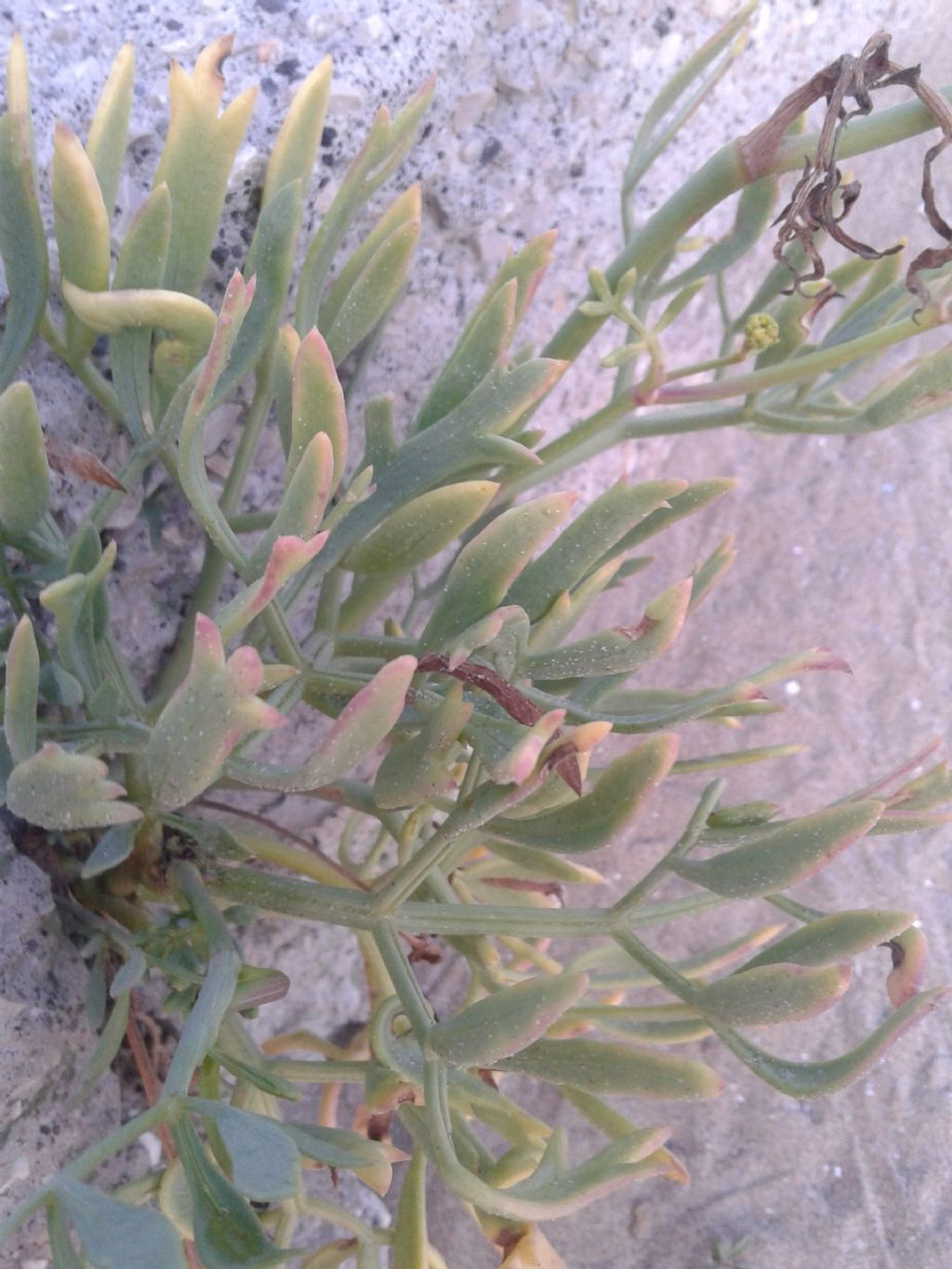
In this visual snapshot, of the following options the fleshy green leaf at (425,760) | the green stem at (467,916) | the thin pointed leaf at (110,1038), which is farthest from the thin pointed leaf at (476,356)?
the thin pointed leaf at (110,1038)

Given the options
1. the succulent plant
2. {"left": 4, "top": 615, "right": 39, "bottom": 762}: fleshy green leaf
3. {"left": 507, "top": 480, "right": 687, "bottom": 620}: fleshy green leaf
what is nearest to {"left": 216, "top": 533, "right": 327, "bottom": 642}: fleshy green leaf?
the succulent plant

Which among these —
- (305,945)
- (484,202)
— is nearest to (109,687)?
(305,945)

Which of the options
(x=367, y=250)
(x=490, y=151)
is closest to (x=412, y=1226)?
(x=367, y=250)

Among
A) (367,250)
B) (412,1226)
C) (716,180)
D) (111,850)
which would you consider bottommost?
(412,1226)

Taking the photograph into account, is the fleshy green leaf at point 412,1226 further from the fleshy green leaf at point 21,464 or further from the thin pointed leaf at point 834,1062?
the fleshy green leaf at point 21,464

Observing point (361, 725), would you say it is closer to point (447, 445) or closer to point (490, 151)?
point (447, 445)

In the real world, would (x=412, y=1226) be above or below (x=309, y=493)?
below
